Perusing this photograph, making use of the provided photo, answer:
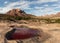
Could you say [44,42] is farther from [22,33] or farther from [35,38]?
[22,33]

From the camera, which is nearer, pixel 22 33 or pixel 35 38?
pixel 35 38

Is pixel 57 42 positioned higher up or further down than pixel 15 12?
higher up

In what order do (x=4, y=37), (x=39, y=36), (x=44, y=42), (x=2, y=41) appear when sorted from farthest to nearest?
(x=39, y=36), (x=44, y=42), (x=4, y=37), (x=2, y=41)

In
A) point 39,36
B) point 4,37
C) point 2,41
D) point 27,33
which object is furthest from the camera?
point 27,33

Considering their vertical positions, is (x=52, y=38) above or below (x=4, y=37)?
below

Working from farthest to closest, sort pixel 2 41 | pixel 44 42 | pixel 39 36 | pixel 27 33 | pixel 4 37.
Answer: pixel 27 33 → pixel 39 36 → pixel 44 42 → pixel 4 37 → pixel 2 41

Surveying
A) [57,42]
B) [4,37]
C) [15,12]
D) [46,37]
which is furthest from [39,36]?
[15,12]

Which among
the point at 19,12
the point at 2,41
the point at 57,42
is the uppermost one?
the point at 2,41

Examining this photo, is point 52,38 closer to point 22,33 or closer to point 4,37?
point 22,33

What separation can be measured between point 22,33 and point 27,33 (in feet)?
1.50

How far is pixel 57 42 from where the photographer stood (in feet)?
48.5

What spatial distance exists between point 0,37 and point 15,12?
2362 inches

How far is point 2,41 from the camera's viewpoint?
41.7 ft

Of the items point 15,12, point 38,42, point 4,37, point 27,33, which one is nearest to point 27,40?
point 38,42
